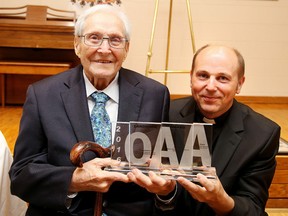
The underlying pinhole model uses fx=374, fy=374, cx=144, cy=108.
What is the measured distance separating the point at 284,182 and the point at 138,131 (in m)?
1.52

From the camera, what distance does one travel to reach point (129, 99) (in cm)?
141

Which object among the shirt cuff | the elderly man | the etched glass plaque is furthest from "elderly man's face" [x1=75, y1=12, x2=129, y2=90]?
the shirt cuff

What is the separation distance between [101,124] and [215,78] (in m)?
0.44

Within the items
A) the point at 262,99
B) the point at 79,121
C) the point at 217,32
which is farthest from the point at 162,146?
the point at 262,99

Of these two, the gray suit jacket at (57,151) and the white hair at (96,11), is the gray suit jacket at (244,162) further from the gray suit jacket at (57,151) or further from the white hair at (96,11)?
the white hair at (96,11)

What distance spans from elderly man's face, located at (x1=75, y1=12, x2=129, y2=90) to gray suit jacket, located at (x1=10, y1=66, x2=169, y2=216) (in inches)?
3.6

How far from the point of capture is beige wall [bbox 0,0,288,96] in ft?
15.4

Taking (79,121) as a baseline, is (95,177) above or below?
below

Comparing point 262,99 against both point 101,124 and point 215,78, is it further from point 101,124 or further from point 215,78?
point 101,124

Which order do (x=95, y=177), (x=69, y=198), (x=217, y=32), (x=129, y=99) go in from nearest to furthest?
(x=95, y=177)
(x=69, y=198)
(x=129, y=99)
(x=217, y=32)

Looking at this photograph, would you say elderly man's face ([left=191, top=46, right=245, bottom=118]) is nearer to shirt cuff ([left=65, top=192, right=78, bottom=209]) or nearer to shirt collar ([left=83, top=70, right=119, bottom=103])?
shirt collar ([left=83, top=70, right=119, bottom=103])

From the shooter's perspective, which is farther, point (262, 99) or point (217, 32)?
point (262, 99)

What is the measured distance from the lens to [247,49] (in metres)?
4.86

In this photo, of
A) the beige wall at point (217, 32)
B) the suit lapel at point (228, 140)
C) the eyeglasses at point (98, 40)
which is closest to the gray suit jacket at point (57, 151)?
the eyeglasses at point (98, 40)
